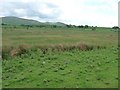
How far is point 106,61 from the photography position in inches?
760

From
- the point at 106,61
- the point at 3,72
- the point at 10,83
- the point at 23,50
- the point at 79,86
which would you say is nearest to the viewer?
the point at 79,86

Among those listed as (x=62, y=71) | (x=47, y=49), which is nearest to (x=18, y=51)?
(x=47, y=49)

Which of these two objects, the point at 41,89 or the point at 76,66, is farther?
the point at 76,66

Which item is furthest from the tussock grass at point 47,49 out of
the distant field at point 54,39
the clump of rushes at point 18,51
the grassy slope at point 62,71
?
the grassy slope at point 62,71

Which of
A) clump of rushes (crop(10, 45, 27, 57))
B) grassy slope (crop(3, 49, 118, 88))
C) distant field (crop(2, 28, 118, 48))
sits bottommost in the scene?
grassy slope (crop(3, 49, 118, 88))

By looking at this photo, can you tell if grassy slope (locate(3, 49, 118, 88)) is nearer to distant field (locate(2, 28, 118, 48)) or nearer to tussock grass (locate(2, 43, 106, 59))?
tussock grass (locate(2, 43, 106, 59))

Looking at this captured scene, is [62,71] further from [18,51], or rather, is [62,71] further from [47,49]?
[47,49]

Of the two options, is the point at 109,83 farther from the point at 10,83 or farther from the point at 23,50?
the point at 23,50

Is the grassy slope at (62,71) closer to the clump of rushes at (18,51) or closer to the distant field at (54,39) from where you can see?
the clump of rushes at (18,51)

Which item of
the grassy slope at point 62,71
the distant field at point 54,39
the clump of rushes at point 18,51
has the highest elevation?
the distant field at point 54,39

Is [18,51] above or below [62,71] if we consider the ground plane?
above

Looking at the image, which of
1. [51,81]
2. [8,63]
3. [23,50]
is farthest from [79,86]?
[23,50]

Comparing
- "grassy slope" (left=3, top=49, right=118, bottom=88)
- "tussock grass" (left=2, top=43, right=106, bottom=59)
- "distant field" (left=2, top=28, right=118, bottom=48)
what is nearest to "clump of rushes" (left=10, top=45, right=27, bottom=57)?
"tussock grass" (left=2, top=43, right=106, bottom=59)

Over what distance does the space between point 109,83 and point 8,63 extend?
857 cm
